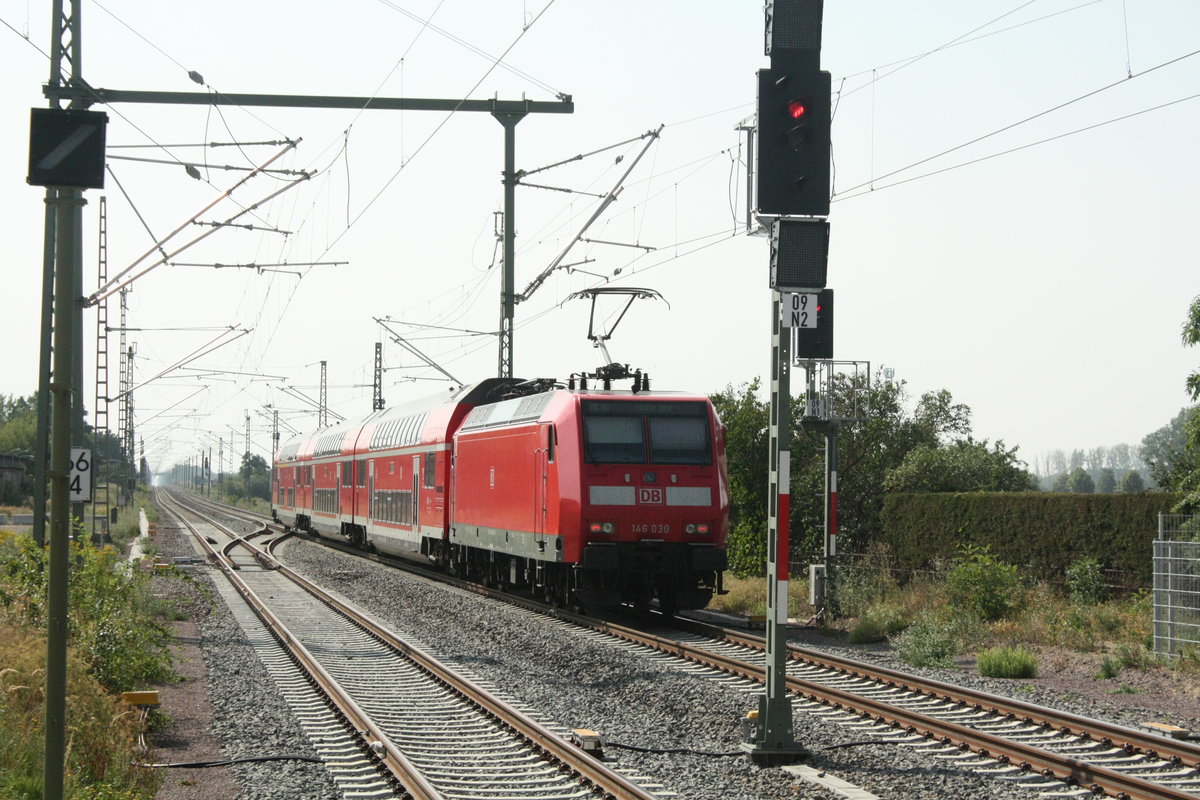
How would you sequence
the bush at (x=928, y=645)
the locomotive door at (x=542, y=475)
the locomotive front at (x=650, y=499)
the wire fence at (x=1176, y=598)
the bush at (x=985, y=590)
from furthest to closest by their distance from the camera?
the locomotive door at (x=542, y=475), the bush at (x=985, y=590), the locomotive front at (x=650, y=499), the bush at (x=928, y=645), the wire fence at (x=1176, y=598)

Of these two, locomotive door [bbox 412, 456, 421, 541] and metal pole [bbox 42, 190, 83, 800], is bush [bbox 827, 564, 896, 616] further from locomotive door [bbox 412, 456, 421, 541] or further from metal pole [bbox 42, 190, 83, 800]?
metal pole [bbox 42, 190, 83, 800]

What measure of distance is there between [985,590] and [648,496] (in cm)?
484

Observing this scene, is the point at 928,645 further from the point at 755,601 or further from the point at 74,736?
the point at 74,736

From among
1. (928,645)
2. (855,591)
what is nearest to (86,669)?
(928,645)

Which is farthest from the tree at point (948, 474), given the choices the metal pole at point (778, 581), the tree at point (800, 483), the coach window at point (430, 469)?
the metal pole at point (778, 581)

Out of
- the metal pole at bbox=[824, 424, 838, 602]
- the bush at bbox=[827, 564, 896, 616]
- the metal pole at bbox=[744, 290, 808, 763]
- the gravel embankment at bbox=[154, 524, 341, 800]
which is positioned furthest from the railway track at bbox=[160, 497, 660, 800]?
the bush at bbox=[827, 564, 896, 616]

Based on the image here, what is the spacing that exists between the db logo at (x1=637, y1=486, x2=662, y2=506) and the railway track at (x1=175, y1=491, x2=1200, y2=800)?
3719 millimetres

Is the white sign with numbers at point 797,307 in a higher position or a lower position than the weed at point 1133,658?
higher

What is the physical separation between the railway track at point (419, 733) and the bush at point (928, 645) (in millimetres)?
5088

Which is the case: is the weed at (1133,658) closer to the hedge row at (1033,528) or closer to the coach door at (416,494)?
the hedge row at (1033,528)

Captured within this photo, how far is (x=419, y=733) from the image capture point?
10.1m

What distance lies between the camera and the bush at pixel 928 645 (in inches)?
556

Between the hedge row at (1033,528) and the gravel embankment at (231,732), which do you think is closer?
the gravel embankment at (231,732)

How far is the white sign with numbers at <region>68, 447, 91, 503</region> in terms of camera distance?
1683 centimetres
